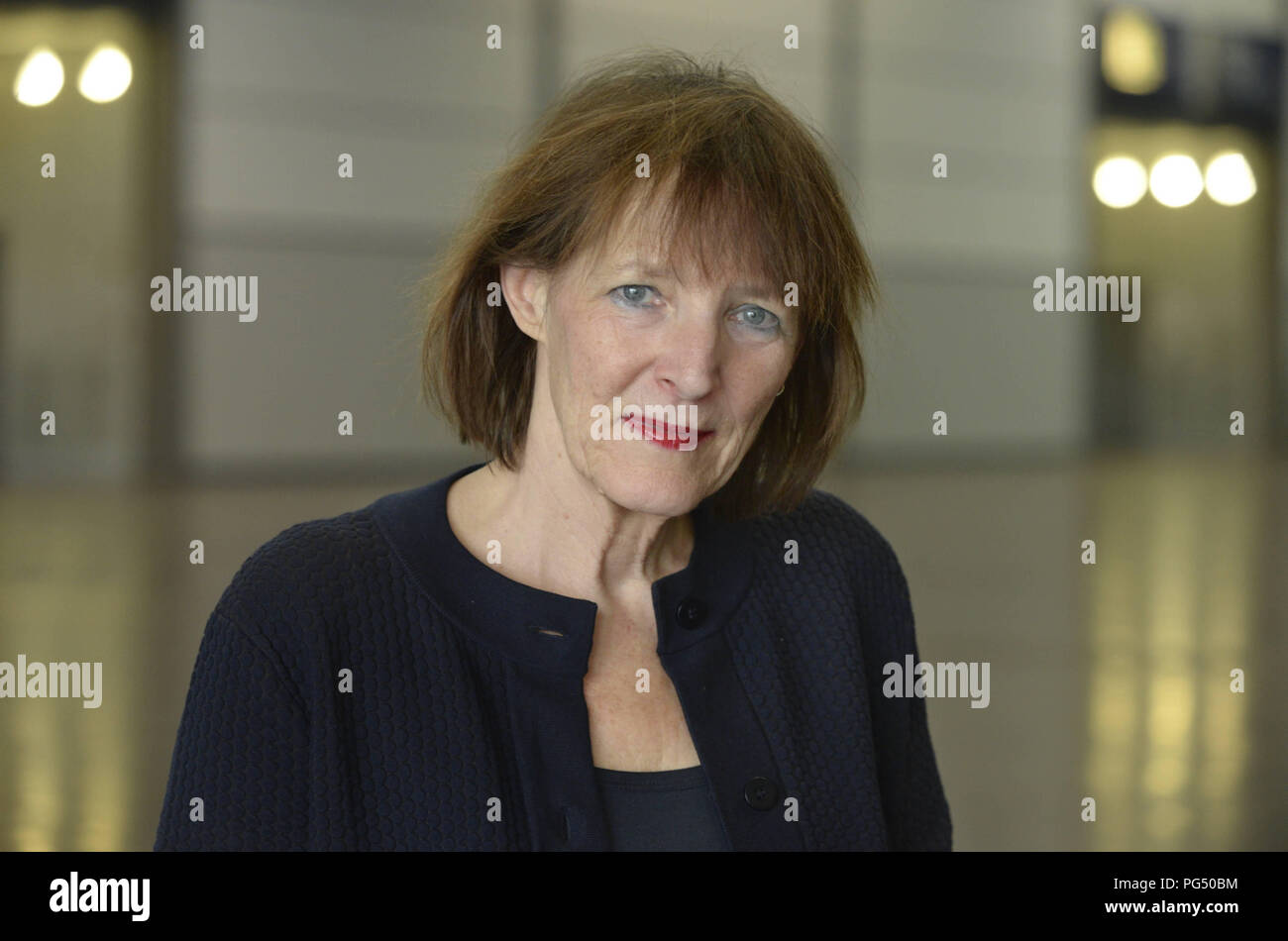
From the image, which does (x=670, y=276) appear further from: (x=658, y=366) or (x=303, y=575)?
(x=303, y=575)

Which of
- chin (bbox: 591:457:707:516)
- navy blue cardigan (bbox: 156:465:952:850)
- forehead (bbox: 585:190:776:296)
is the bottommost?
navy blue cardigan (bbox: 156:465:952:850)

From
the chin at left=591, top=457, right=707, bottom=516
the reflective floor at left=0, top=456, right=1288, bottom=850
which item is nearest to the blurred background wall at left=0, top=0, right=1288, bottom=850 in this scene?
the reflective floor at left=0, top=456, right=1288, bottom=850

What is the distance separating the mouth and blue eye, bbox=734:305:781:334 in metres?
0.15

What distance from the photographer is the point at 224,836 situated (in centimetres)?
158

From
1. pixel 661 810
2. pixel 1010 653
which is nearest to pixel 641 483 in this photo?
pixel 661 810

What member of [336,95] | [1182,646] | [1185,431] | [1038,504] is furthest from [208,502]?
[1185,431]

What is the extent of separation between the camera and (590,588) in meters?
1.85

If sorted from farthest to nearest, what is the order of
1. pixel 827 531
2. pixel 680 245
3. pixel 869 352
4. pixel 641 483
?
1. pixel 869 352
2. pixel 827 531
3. pixel 641 483
4. pixel 680 245

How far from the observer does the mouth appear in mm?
1750

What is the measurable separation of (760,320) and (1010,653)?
4.85m

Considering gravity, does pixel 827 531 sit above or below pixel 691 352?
below

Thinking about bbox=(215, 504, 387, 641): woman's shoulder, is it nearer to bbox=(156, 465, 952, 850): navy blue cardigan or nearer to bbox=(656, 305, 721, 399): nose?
bbox=(156, 465, 952, 850): navy blue cardigan
